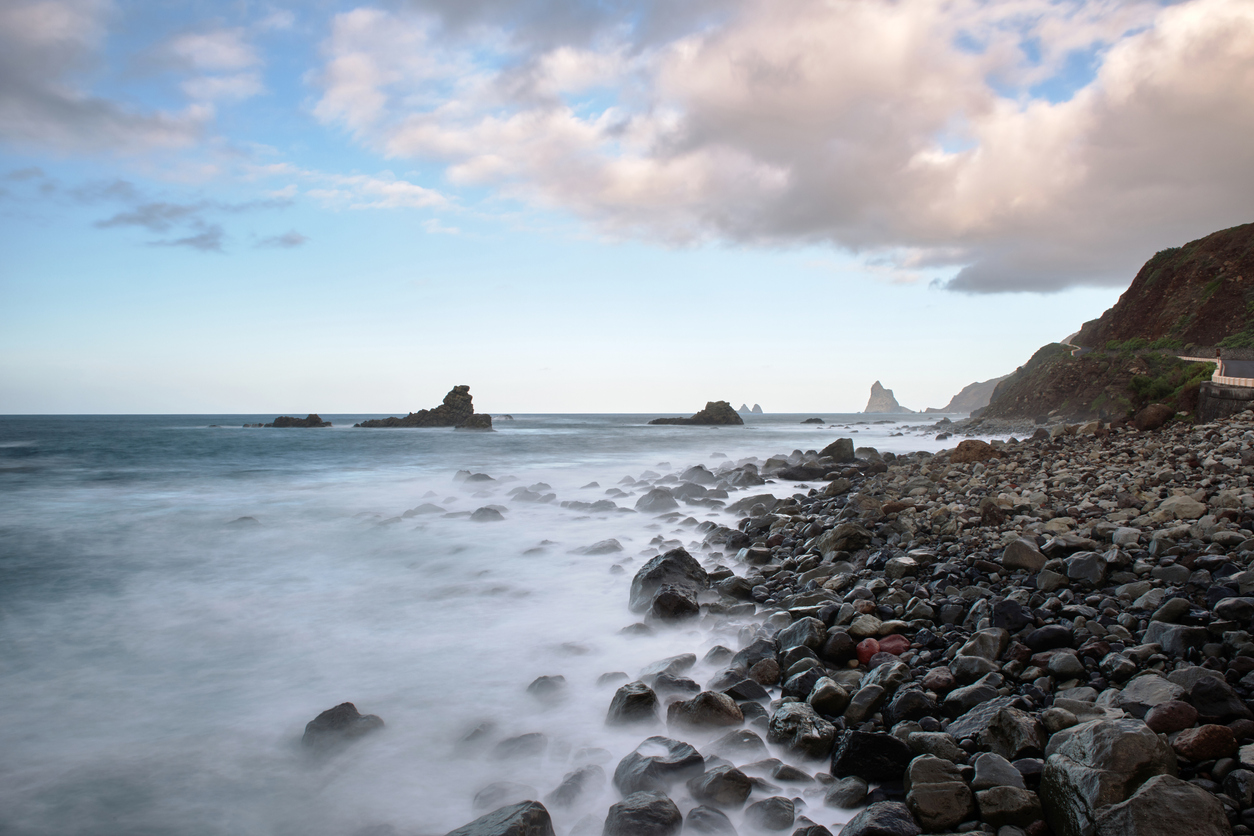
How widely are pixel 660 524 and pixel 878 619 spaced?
7.03 metres

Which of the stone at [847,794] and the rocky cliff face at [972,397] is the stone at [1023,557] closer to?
the stone at [847,794]

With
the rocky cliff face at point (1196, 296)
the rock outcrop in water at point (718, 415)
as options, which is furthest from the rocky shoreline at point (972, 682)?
the rock outcrop in water at point (718, 415)

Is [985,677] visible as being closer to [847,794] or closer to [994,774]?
[994,774]

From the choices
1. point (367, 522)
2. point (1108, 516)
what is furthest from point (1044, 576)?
point (367, 522)

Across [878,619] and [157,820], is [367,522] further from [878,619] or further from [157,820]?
[878,619]

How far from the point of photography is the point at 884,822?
120 inches

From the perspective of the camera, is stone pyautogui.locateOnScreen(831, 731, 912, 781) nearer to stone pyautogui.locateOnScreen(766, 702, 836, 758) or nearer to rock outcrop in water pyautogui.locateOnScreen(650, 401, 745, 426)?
stone pyautogui.locateOnScreen(766, 702, 836, 758)

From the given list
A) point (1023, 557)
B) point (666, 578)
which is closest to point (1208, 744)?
point (1023, 557)

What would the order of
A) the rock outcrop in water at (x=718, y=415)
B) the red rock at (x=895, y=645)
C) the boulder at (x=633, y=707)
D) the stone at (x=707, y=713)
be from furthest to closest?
1. the rock outcrop in water at (x=718, y=415)
2. the red rock at (x=895, y=645)
3. the boulder at (x=633, y=707)
4. the stone at (x=707, y=713)

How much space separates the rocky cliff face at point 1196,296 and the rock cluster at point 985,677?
33.3 metres

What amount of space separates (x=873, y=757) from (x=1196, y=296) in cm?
4556

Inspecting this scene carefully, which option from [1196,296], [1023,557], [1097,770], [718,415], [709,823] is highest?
[1196,296]

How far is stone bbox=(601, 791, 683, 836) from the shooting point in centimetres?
330

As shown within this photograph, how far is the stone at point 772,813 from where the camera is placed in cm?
335
